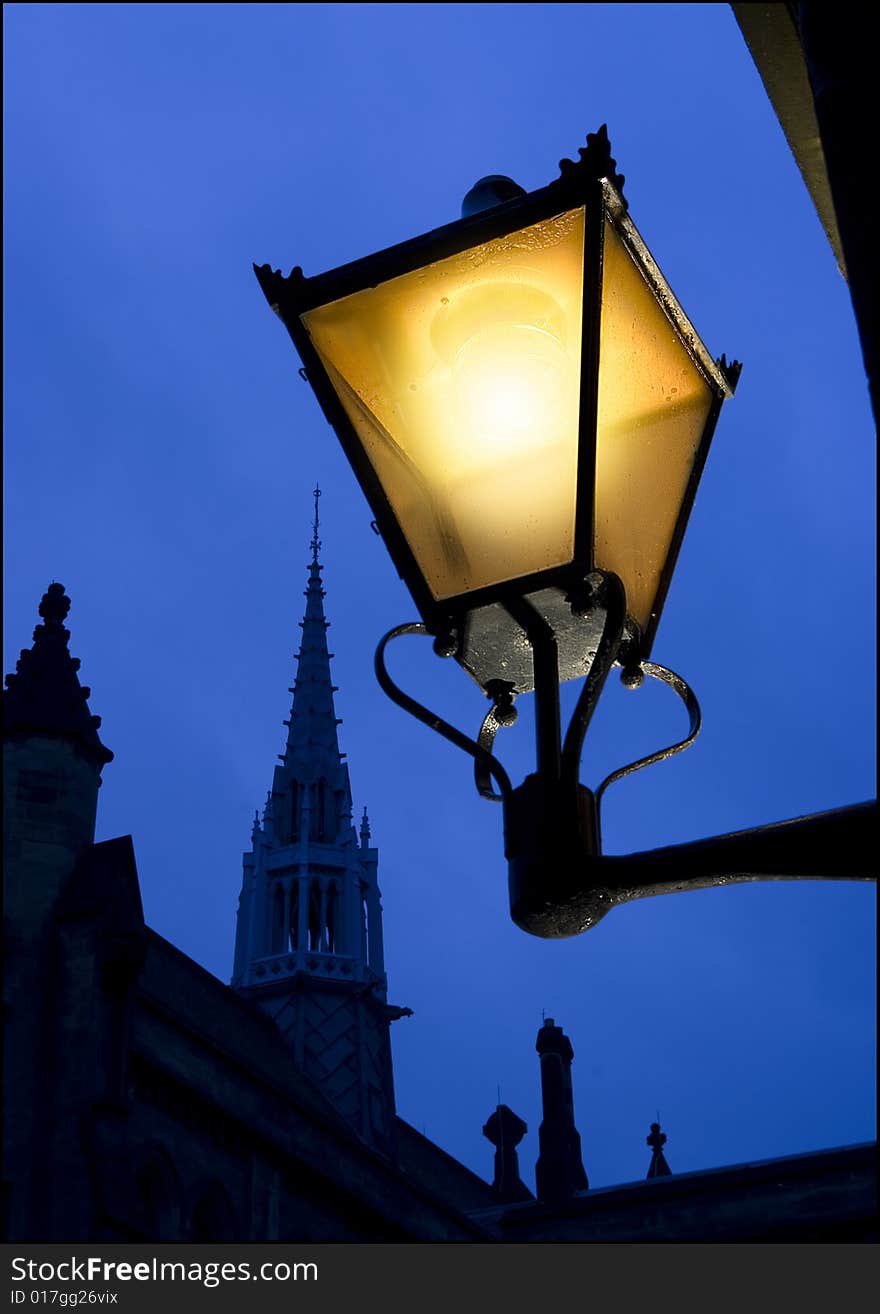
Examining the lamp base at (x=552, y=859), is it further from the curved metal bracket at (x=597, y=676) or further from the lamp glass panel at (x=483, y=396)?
the lamp glass panel at (x=483, y=396)

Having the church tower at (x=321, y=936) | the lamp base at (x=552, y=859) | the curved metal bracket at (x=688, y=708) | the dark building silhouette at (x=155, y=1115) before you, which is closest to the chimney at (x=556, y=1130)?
the dark building silhouette at (x=155, y=1115)

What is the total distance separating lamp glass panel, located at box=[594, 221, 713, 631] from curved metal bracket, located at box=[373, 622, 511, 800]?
0.44 m

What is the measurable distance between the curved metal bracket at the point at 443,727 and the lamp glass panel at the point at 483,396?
0.45 feet

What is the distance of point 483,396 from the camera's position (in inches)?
123

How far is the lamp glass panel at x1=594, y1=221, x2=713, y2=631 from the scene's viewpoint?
121 inches

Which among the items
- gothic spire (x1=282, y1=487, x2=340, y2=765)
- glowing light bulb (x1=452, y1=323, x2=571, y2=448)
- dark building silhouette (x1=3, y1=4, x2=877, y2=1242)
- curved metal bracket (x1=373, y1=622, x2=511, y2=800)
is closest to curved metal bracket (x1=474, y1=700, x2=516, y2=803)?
curved metal bracket (x1=373, y1=622, x2=511, y2=800)

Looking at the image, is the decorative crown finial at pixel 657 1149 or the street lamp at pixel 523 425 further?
the decorative crown finial at pixel 657 1149

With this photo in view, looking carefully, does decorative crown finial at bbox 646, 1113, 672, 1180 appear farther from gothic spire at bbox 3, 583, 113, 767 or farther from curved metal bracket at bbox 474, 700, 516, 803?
curved metal bracket at bbox 474, 700, 516, 803

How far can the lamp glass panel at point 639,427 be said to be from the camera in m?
3.08

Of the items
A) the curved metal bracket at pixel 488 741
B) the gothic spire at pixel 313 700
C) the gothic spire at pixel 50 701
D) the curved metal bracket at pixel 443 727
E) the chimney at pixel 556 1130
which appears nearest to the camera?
the curved metal bracket at pixel 443 727

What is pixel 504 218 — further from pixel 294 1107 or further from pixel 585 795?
pixel 294 1107

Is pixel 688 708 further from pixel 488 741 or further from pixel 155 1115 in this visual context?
pixel 155 1115

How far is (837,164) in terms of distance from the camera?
2.21 metres

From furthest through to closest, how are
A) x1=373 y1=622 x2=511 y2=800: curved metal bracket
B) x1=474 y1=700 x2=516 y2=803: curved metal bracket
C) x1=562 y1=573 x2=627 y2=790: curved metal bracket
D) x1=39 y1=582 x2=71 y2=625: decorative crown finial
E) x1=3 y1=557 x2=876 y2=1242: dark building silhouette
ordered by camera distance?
x1=39 y1=582 x2=71 y2=625: decorative crown finial → x1=3 y1=557 x2=876 y2=1242: dark building silhouette → x1=474 y1=700 x2=516 y2=803: curved metal bracket → x1=373 y1=622 x2=511 y2=800: curved metal bracket → x1=562 y1=573 x2=627 y2=790: curved metal bracket
